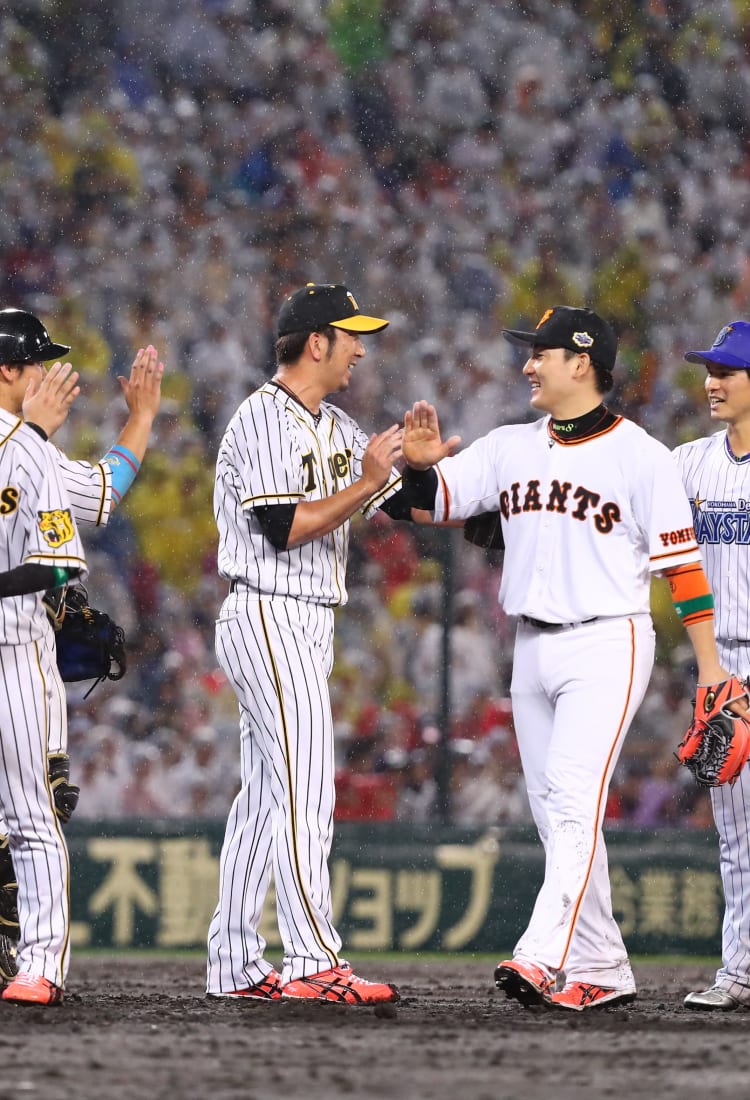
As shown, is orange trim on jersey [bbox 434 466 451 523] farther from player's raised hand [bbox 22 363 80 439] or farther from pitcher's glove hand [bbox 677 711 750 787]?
player's raised hand [bbox 22 363 80 439]

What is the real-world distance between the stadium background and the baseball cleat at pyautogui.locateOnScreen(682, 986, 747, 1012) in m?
4.36

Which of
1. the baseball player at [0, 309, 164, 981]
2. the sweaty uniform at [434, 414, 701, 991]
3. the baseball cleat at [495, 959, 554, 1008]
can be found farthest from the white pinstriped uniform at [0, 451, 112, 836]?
the baseball cleat at [495, 959, 554, 1008]

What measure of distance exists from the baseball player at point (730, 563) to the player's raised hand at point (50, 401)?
184 centimetres

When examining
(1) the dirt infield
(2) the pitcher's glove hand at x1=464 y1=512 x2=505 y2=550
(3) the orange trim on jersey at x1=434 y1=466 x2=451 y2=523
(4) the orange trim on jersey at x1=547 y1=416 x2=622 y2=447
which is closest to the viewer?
(1) the dirt infield

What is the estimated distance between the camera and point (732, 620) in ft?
16.3

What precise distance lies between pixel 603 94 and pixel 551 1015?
839cm

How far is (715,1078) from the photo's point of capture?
319 cm

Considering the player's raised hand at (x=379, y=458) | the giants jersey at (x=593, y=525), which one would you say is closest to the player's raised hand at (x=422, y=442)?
the player's raised hand at (x=379, y=458)

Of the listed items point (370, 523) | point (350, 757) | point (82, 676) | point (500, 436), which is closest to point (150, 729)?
point (350, 757)

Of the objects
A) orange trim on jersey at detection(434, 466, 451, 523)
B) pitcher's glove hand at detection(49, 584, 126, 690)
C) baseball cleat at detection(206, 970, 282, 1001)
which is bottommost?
baseball cleat at detection(206, 970, 282, 1001)

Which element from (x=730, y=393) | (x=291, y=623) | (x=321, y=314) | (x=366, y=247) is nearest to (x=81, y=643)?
(x=291, y=623)

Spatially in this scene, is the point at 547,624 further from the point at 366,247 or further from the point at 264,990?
the point at 366,247

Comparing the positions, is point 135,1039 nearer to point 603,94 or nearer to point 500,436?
point 500,436

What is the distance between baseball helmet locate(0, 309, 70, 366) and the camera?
470 cm
